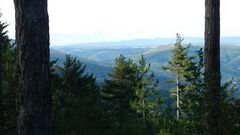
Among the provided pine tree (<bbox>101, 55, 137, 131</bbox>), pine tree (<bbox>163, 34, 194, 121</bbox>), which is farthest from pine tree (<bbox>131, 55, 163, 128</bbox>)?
pine tree (<bbox>163, 34, 194, 121</bbox>)

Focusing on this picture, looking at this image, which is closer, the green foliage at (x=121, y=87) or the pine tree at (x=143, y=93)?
the pine tree at (x=143, y=93)

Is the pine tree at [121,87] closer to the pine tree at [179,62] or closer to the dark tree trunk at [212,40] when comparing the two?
the pine tree at [179,62]

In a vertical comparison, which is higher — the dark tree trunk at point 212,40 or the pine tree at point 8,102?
the dark tree trunk at point 212,40

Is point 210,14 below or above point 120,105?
above

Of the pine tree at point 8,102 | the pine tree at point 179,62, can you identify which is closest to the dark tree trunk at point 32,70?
the pine tree at point 8,102

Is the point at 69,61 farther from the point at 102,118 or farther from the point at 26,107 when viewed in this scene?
the point at 26,107

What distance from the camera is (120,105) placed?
48.2 metres

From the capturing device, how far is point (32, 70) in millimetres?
5469

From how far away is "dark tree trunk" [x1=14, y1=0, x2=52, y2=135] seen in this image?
5.46 meters

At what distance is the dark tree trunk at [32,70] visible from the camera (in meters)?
5.46

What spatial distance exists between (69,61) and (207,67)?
2533cm

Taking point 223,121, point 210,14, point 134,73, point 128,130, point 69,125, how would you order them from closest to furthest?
1. point 223,121
2. point 210,14
3. point 69,125
4. point 128,130
5. point 134,73

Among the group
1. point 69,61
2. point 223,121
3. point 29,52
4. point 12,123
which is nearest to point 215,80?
point 223,121

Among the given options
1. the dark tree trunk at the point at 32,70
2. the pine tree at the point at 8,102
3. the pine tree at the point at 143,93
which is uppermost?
the dark tree trunk at the point at 32,70
